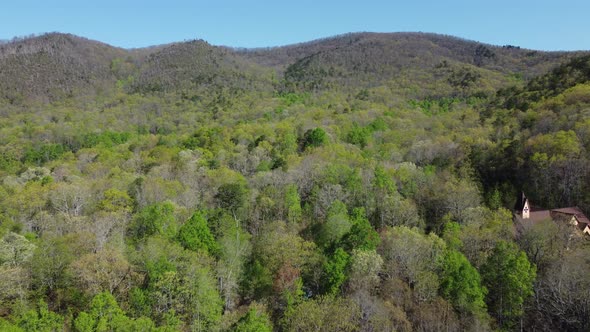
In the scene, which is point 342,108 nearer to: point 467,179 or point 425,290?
point 467,179

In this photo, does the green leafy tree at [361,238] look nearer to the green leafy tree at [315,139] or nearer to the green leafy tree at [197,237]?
the green leafy tree at [197,237]

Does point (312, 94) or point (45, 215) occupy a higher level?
point (312, 94)

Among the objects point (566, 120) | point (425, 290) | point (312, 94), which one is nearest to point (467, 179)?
point (566, 120)

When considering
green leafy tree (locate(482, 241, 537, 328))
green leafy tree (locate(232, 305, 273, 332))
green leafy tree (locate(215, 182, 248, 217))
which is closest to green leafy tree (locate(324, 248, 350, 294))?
green leafy tree (locate(232, 305, 273, 332))

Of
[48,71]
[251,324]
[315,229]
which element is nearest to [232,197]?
[315,229]

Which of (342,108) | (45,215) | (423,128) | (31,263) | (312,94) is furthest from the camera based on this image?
(312,94)

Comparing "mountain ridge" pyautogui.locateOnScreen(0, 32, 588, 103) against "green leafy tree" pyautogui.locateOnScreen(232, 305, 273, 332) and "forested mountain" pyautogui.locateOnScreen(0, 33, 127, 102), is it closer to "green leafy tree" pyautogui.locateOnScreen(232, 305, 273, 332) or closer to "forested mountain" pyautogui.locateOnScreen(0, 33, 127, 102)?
"forested mountain" pyautogui.locateOnScreen(0, 33, 127, 102)
